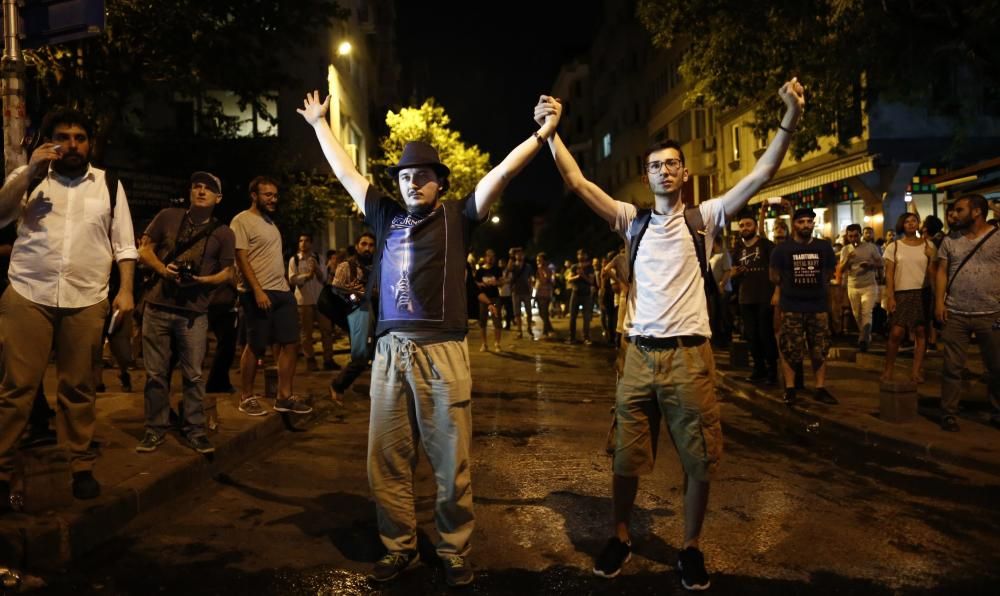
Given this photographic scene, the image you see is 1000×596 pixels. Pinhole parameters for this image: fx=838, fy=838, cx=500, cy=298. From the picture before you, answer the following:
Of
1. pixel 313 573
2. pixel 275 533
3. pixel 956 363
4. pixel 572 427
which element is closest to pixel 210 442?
pixel 275 533

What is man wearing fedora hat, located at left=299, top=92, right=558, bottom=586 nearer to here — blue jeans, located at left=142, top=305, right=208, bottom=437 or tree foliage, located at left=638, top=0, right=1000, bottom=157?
blue jeans, located at left=142, top=305, right=208, bottom=437

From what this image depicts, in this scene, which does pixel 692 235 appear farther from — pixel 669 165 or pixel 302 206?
pixel 302 206

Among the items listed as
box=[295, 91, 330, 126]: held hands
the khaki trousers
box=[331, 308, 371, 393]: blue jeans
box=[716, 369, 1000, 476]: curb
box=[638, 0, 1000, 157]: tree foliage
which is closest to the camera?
box=[295, 91, 330, 126]: held hands

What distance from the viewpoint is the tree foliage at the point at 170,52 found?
1451cm

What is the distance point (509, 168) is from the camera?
163 inches

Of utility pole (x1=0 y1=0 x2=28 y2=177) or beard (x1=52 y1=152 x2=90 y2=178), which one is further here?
utility pole (x1=0 y1=0 x2=28 y2=177)

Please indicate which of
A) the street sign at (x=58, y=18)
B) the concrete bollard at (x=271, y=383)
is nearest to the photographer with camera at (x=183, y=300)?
the street sign at (x=58, y=18)

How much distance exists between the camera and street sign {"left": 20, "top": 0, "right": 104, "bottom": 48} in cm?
631

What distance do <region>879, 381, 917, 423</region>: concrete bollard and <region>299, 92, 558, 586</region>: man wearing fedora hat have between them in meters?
5.17

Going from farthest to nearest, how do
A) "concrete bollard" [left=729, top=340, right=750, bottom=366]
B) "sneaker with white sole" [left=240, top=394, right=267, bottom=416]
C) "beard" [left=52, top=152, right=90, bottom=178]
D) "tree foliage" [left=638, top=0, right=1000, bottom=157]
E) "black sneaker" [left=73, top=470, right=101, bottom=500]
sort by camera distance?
"concrete bollard" [left=729, top=340, right=750, bottom=366] < "tree foliage" [left=638, top=0, right=1000, bottom=157] < "sneaker with white sole" [left=240, top=394, right=267, bottom=416] < "black sneaker" [left=73, top=470, right=101, bottom=500] < "beard" [left=52, top=152, right=90, bottom=178]

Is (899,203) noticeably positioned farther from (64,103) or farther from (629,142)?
(629,142)

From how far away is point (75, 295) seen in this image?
16.0 ft

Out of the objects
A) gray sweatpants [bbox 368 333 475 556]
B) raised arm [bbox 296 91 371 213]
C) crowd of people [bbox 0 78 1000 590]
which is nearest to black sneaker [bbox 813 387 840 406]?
crowd of people [bbox 0 78 1000 590]

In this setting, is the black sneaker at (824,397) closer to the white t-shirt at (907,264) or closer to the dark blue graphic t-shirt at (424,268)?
the white t-shirt at (907,264)
